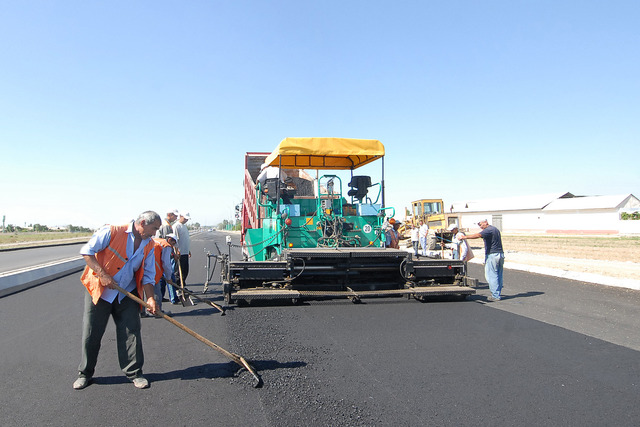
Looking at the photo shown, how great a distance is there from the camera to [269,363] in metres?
4.21

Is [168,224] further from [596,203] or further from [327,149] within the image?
[596,203]

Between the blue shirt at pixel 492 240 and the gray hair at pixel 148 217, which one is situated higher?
the gray hair at pixel 148 217

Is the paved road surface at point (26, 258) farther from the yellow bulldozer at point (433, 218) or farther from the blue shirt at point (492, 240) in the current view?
the yellow bulldozer at point (433, 218)

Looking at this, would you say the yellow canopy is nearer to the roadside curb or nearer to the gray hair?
the gray hair

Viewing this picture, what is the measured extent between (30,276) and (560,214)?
4938 cm

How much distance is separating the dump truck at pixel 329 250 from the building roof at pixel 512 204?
4335 centimetres

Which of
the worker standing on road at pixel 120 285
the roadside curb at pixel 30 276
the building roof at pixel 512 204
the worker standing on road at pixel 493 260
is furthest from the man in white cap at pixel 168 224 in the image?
the building roof at pixel 512 204

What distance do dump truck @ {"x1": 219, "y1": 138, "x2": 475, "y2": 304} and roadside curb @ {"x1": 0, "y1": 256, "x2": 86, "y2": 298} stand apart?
5166 millimetres

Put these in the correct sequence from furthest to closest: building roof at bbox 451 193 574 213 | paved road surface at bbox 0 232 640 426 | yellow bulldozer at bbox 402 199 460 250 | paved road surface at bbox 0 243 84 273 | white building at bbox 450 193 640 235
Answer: building roof at bbox 451 193 574 213
white building at bbox 450 193 640 235
yellow bulldozer at bbox 402 199 460 250
paved road surface at bbox 0 243 84 273
paved road surface at bbox 0 232 640 426

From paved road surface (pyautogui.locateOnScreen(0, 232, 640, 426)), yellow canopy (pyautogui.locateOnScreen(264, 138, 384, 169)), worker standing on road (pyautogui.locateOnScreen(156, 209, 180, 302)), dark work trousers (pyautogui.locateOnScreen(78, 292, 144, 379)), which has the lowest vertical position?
paved road surface (pyautogui.locateOnScreen(0, 232, 640, 426))

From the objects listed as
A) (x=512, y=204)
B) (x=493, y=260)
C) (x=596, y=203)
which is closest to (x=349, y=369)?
(x=493, y=260)

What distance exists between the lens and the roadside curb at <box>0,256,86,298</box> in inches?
357

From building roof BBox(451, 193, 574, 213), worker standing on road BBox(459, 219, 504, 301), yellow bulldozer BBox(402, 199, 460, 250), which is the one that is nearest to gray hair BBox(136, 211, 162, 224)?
worker standing on road BBox(459, 219, 504, 301)

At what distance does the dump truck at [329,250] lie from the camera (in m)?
7.09
